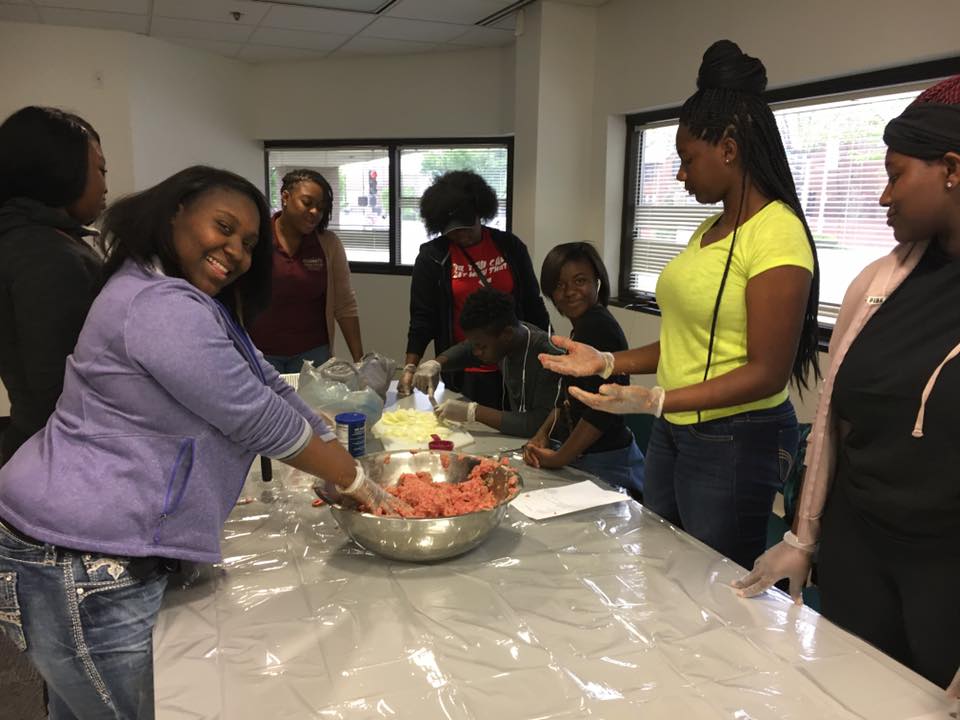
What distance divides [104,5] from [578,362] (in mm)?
3844

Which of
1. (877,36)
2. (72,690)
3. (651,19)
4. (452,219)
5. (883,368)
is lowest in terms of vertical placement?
(72,690)

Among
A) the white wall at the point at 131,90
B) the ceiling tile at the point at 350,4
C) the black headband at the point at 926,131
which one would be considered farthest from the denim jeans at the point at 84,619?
the white wall at the point at 131,90

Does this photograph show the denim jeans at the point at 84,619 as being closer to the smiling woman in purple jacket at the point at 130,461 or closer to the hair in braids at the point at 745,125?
the smiling woman in purple jacket at the point at 130,461

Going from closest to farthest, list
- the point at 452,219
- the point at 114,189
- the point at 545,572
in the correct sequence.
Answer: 1. the point at 545,572
2. the point at 452,219
3. the point at 114,189

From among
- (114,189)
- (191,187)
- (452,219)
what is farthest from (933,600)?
(114,189)

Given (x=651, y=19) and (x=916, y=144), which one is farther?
(x=651, y=19)

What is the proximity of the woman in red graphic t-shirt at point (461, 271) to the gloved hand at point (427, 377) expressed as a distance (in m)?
0.08

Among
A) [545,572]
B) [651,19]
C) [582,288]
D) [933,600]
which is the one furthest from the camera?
[651,19]

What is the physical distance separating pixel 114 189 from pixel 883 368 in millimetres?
4872

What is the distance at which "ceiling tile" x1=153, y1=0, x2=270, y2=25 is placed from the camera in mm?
3834

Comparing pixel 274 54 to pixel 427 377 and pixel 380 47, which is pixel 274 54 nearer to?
pixel 380 47

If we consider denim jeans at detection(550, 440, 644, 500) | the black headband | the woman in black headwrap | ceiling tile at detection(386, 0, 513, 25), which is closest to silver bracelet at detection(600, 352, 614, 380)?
denim jeans at detection(550, 440, 644, 500)

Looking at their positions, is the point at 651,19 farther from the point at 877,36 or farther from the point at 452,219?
the point at 452,219

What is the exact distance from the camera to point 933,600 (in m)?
1.08
